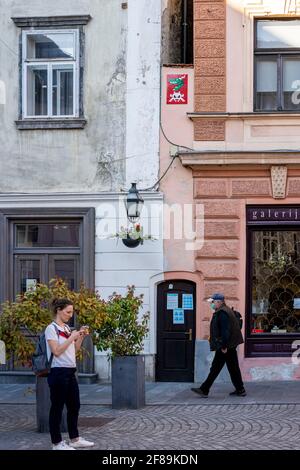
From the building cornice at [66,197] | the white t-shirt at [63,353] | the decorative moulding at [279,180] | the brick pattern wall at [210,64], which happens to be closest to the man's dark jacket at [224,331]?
the decorative moulding at [279,180]

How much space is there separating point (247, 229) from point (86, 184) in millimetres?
3236

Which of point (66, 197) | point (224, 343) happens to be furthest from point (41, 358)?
point (66, 197)

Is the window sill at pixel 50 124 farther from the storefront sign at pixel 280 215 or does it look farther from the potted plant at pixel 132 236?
the storefront sign at pixel 280 215

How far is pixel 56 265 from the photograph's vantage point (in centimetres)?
1722

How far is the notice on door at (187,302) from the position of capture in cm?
1677

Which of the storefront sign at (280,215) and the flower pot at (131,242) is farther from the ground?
the storefront sign at (280,215)

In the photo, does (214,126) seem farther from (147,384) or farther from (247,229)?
(147,384)

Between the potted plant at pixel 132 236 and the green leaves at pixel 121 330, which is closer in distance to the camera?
the green leaves at pixel 121 330

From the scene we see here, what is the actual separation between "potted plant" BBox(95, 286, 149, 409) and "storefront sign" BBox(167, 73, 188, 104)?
190 inches

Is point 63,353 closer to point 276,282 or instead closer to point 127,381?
point 127,381

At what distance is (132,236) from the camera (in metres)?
16.5

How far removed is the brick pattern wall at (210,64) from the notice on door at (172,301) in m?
3.06

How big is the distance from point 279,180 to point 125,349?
4948mm
